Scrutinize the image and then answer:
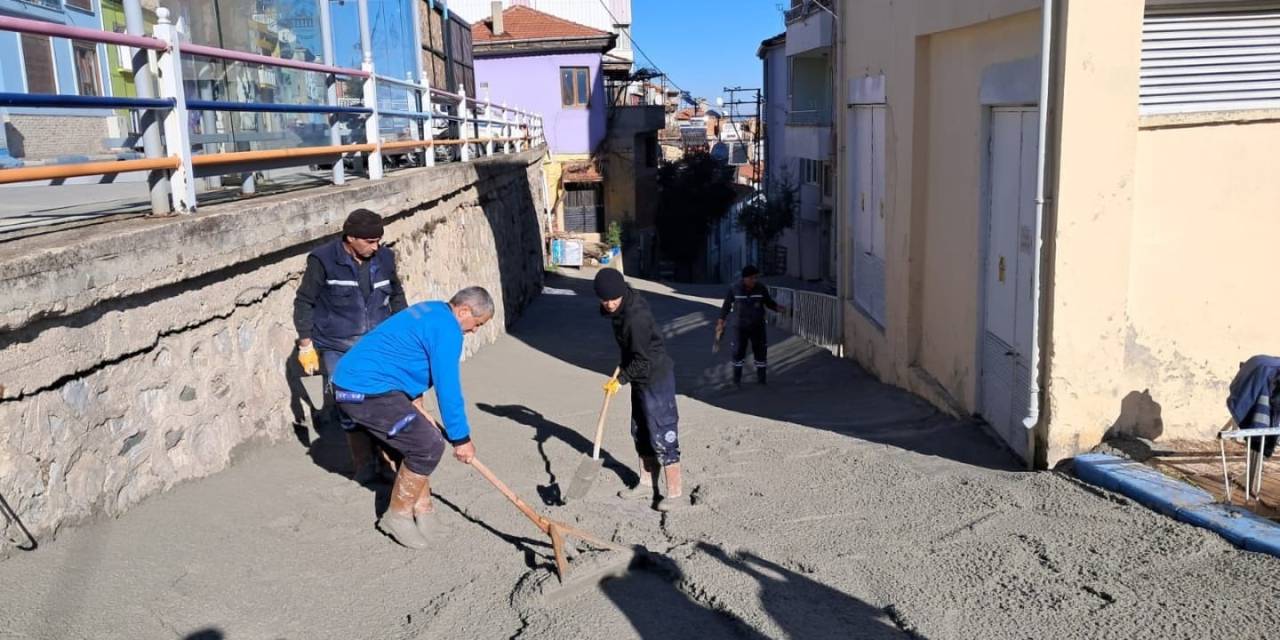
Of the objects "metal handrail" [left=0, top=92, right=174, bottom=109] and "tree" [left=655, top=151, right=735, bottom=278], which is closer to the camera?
"metal handrail" [left=0, top=92, right=174, bottom=109]

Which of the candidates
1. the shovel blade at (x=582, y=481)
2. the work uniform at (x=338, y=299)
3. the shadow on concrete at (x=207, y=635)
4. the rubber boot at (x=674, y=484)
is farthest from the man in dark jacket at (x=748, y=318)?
the shadow on concrete at (x=207, y=635)

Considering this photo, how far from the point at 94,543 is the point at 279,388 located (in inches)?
74.9

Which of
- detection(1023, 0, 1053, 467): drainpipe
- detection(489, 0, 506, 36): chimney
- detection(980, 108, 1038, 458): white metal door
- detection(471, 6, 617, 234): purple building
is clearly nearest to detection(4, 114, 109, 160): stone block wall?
detection(1023, 0, 1053, 467): drainpipe

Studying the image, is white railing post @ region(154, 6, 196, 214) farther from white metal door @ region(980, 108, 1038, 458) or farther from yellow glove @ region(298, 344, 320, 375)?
white metal door @ region(980, 108, 1038, 458)

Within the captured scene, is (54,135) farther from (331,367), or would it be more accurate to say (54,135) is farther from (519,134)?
(519,134)

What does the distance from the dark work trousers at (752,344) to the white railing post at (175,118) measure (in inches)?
253

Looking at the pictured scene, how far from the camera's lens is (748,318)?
10.8 m

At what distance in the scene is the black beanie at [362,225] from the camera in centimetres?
547

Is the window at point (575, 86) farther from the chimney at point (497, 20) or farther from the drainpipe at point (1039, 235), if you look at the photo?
the drainpipe at point (1039, 235)

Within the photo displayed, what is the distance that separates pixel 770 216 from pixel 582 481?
93.7 ft

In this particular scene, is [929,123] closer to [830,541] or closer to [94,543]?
[830,541]

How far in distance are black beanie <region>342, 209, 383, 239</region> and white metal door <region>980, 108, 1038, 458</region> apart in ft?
12.0

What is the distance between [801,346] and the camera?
42.5 ft

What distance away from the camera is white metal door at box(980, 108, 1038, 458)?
6.03 metres
